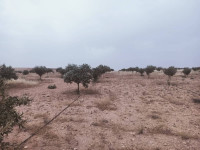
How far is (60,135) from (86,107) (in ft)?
22.5

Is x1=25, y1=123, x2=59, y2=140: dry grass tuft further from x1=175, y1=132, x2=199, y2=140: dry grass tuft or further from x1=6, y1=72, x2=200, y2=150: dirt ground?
x1=175, y1=132, x2=199, y2=140: dry grass tuft

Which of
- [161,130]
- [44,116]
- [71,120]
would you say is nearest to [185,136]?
[161,130]

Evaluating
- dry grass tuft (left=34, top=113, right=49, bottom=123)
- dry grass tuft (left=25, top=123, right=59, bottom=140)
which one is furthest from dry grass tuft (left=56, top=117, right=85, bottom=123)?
dry grass tuft (left=25, top=123, right=59, bottom=140)

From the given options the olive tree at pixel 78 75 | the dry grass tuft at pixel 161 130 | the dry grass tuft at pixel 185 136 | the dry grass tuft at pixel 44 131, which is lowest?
the dry grass tuft at pixel 185 136

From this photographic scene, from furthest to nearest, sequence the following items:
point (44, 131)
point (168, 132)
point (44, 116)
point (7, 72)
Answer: point (7, 72), point (44, 116), point (168, 132), point (44, 131)

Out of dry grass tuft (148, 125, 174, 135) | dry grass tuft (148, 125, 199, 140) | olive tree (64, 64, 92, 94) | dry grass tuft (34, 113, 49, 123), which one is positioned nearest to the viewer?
dry grass tuft (148, 125, 199, 140)

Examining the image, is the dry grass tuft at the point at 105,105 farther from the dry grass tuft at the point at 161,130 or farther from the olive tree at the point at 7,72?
the olive tree at the point at 7,72

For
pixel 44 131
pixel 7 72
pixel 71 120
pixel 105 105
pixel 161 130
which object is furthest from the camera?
pixel 7 72

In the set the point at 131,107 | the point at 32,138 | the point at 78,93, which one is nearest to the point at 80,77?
the point at 78,93

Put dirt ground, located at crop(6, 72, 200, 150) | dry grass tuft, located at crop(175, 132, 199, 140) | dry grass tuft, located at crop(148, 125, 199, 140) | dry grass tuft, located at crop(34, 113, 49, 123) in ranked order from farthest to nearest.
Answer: dry grass tuft, located at crop(34, 113, 49, 123), dry grass tuft, located at crop(148, 125, 199, 140), dry grass tuft, located at crop(175, 132, 199, 140), dirt ground, located at crop(6, 72, 200, 150)

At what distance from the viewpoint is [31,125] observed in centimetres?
1505

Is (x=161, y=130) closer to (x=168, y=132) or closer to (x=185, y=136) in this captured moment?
(x=168, y=132)

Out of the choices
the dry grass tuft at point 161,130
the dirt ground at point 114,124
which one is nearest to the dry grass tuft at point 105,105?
the dirt ground at point 114,124

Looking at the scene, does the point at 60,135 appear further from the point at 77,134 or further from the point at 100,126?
the point at 100,126
